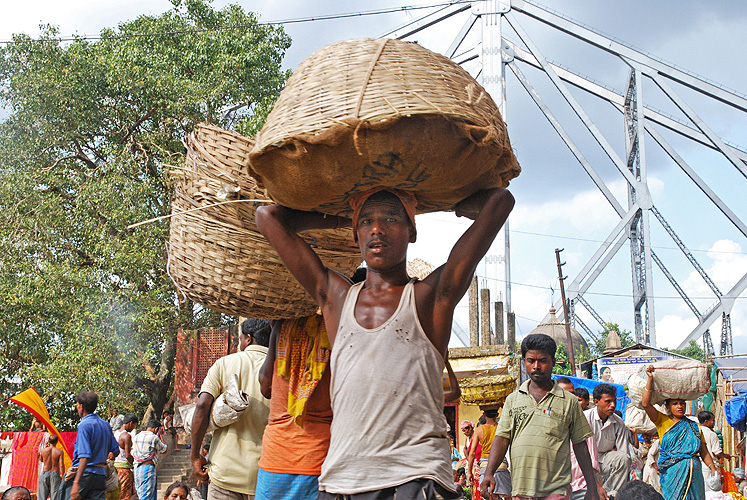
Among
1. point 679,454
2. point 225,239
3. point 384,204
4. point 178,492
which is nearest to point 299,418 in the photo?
point 225,239

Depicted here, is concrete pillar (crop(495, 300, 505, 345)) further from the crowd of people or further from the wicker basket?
the crowd of people

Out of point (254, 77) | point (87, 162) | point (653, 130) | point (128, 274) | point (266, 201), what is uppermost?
point (653, 130)

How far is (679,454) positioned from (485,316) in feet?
35.2

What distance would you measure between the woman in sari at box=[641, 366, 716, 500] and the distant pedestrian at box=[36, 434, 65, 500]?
623 cm

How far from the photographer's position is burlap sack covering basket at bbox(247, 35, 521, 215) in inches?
87.0

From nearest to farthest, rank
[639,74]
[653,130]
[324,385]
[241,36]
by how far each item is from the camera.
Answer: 1. [324,385]
2. [241,36]
3. [639,74]
4. [653,130]

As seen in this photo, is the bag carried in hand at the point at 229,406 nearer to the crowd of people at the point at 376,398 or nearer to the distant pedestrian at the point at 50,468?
the crowd of people at the point at 376,398

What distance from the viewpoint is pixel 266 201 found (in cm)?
291

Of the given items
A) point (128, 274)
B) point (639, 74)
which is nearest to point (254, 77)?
point (128, 274)

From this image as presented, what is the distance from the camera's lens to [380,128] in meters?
2.18

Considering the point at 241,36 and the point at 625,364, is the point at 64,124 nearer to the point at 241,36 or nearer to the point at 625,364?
the point at 241,36

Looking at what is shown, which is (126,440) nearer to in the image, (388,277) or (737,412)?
(388,277)

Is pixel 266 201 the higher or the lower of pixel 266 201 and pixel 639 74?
the lower

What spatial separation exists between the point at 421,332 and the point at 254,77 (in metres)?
15.2
